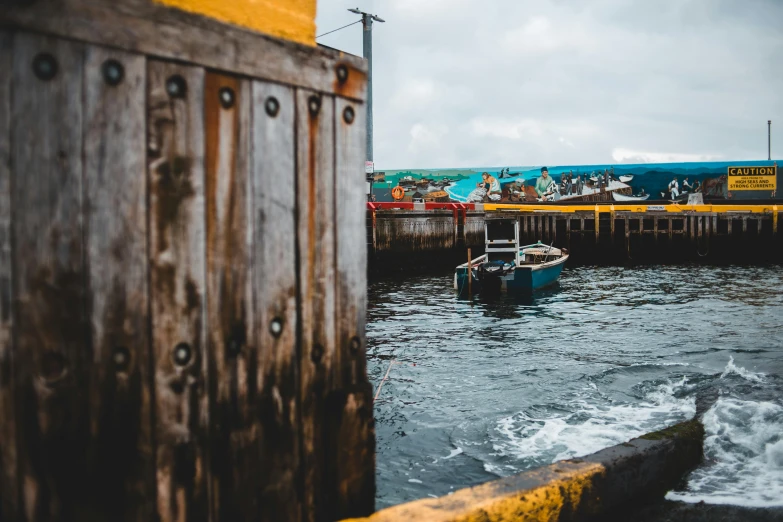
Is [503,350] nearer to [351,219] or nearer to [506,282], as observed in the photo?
[506,282]

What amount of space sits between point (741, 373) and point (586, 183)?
37.4m

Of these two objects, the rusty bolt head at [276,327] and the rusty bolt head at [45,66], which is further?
the rusty bolt head at [276,327]

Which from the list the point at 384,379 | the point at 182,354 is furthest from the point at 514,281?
the point at 182,354

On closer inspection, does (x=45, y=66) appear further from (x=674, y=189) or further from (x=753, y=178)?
(x=753, y=178)

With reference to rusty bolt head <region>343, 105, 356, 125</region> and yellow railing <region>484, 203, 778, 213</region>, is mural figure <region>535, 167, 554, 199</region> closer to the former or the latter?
yellow railing <region>484, 203, 778, 213</region>

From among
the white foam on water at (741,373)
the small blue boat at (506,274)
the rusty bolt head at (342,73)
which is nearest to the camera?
the rusty bolt head at (342,73)

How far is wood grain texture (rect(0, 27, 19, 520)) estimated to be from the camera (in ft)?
4.66

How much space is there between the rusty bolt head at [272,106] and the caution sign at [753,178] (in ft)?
155

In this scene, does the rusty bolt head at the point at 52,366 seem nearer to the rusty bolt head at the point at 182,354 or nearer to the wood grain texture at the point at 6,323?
the wood grain texture at the point at 6,323

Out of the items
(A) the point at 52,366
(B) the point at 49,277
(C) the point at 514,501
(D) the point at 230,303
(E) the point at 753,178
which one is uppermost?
(E) the point at 753,178

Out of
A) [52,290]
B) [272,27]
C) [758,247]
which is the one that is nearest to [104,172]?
[52,290]

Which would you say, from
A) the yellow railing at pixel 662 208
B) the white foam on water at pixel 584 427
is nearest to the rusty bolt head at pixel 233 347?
the white foam on water at pixel 584 427

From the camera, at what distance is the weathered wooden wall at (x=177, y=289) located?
1.48 meters

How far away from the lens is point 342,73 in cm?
214
